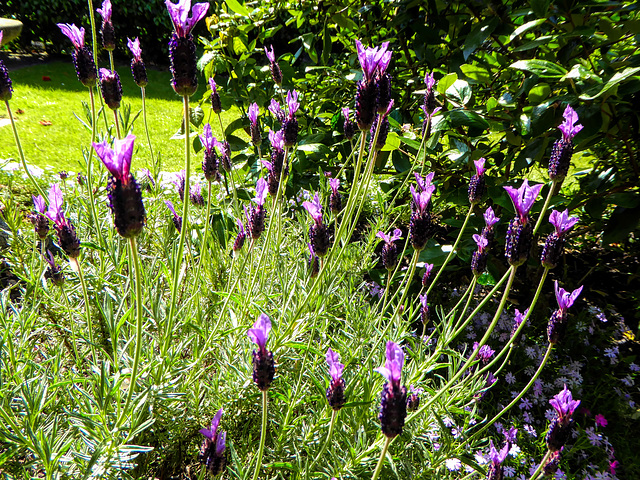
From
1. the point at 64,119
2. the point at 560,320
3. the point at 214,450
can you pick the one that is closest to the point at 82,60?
the point at 214,450

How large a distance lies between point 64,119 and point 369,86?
5.26 meters

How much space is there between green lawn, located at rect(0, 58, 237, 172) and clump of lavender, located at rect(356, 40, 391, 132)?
5.73 ft

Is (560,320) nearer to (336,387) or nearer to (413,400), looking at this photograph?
(413,400)

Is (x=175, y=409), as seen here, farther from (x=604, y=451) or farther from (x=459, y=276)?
(x=459, y=276)

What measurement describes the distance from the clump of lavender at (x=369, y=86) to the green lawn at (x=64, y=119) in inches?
68.8

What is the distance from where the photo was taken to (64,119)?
199 inches

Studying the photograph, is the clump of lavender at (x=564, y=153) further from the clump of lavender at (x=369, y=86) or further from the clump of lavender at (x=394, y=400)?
the clump of lavender at (x=394, y=400)

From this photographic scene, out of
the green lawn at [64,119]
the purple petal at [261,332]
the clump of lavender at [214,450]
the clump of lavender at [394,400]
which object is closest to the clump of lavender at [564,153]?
the clump of lavender at [394,400]

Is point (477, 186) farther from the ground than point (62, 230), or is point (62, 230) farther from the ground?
point (477, 186)

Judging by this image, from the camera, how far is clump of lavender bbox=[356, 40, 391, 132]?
38.6 inches

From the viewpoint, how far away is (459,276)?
2684 mm

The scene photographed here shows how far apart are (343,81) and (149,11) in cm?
786

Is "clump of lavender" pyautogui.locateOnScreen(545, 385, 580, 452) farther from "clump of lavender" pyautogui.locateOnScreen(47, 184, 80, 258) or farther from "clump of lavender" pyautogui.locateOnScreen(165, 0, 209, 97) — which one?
"clump of lavender" pyautogui.locateOnScreen(47, 184, 80, 258)

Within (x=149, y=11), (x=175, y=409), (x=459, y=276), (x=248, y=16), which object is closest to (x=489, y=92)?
(x=459, y=276)
